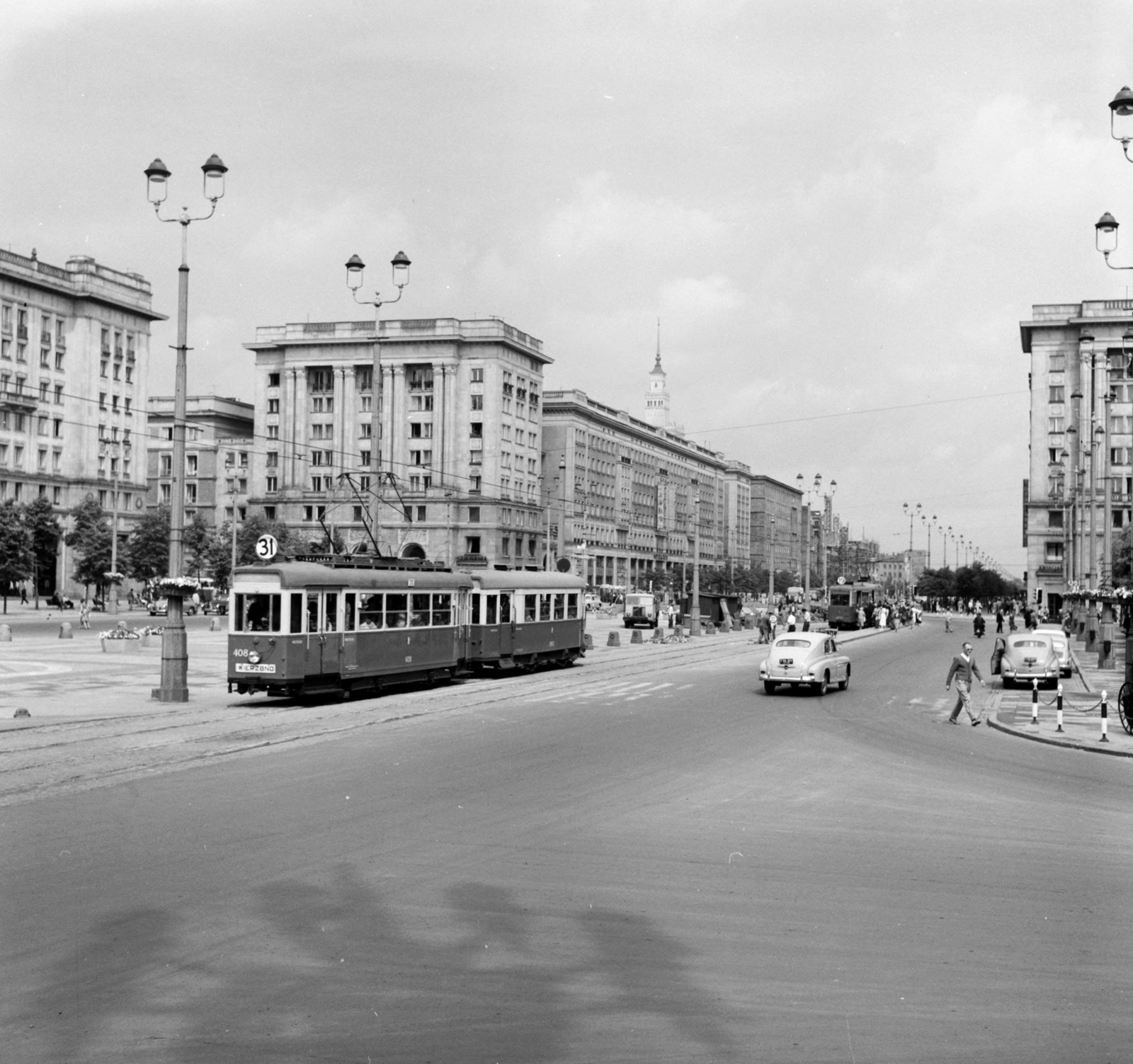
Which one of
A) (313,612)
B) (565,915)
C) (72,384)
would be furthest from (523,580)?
(72,384)

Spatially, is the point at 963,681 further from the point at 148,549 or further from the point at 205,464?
the point at 205,464

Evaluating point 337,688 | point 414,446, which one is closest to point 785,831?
point 337,688

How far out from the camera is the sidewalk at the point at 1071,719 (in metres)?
21.5

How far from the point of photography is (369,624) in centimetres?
2878

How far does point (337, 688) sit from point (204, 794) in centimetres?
1358

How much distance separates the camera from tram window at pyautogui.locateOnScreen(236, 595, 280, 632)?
26.1 m

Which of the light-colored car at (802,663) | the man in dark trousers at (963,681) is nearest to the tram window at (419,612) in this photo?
the light-colored car at (802,663)

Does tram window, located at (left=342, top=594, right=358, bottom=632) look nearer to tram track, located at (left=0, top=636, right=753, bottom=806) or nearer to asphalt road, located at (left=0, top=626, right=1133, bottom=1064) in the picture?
tram track, located at (left=0, top=636, right=753, bottom=806)

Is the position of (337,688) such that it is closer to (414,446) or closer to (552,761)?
(552,761)

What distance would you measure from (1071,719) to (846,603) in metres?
55.5

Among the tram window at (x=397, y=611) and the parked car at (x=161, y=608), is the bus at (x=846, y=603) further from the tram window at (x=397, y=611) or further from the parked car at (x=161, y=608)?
the tram window at (x=397, y=611)

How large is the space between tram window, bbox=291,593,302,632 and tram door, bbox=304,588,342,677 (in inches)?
7.3

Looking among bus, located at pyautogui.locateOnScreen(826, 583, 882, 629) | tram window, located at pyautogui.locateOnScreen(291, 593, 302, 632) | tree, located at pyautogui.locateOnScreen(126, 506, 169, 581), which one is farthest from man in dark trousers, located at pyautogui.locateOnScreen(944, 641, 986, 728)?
tree, located at pyautogui.locateOnScreen(126, 506, 169, 581)

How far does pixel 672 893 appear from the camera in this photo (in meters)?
9.96
